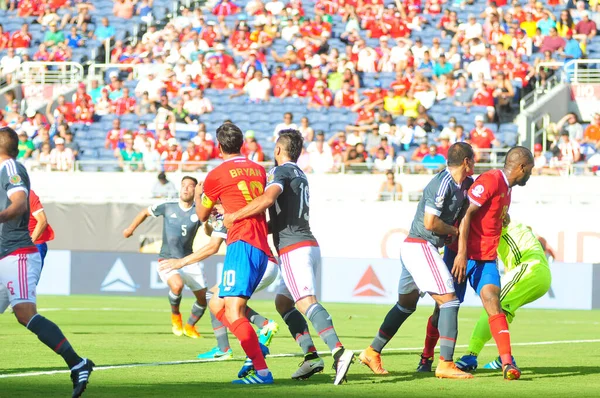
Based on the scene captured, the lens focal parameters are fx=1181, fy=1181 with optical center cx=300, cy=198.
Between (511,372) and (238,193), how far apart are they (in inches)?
114

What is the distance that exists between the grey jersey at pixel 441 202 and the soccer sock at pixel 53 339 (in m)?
3.46

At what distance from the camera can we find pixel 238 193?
33.6 feet

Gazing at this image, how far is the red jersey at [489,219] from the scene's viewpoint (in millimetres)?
10898

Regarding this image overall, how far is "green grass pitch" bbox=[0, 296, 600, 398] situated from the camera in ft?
32.1

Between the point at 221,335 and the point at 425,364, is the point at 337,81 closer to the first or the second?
the point at 221,335

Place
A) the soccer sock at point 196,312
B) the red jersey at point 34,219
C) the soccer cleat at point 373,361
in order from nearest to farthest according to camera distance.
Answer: the soccer cleat at point 373,361
the red jersey at point 34,219
the soccer sock at point 196,312

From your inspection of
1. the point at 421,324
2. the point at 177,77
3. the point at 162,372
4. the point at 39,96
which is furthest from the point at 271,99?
the point at 162,372

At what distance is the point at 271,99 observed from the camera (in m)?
29.4

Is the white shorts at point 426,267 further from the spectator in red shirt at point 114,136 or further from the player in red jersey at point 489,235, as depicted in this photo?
the spectator in red shirt at point 114,136

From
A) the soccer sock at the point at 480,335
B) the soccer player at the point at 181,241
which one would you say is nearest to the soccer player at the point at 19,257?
the soccer sock at the point at 480,335

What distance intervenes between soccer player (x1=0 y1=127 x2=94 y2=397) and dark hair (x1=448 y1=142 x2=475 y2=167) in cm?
382

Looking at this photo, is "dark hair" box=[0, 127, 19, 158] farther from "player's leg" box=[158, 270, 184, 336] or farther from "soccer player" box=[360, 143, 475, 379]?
"player's leg" box=[158, 270, 184, 336]

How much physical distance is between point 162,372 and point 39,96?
76.8 feet

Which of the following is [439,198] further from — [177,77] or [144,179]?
[177,77]
